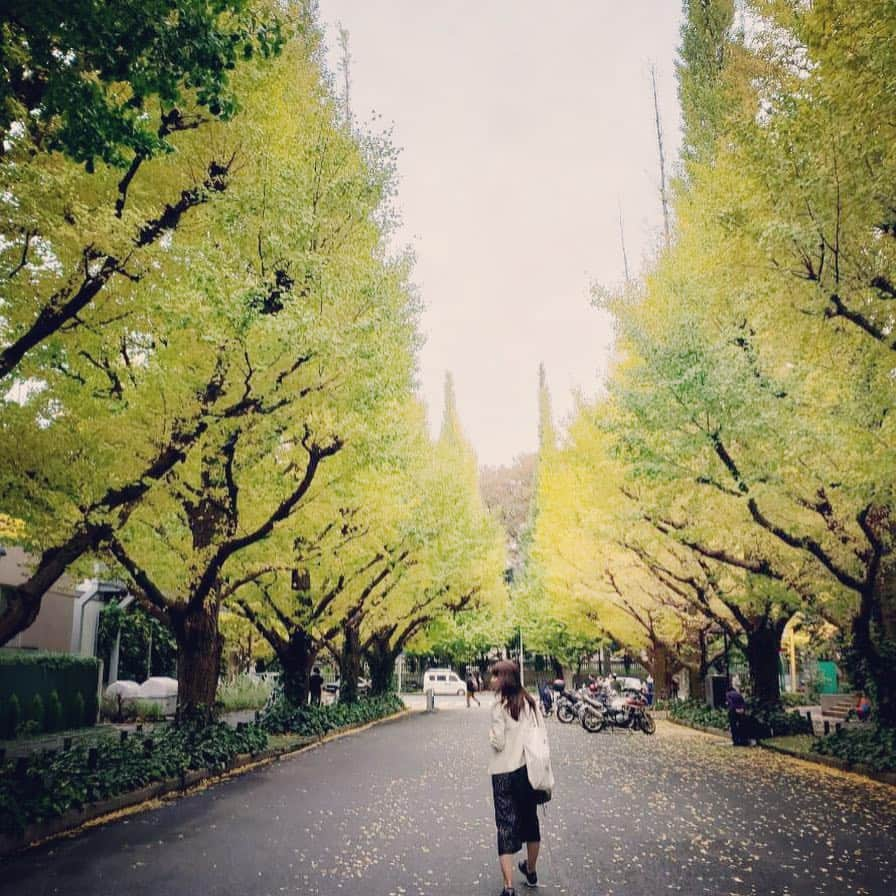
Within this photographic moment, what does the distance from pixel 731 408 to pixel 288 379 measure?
6319mm

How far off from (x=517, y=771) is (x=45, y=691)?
18744 millimetres

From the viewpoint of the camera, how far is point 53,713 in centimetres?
1978

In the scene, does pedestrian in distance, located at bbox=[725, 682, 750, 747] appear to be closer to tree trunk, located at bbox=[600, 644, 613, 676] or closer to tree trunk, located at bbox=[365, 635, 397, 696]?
tree trunk, located at bbox=[365, 635, 397, 696]

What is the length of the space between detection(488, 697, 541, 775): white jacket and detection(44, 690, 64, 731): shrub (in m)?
18.1

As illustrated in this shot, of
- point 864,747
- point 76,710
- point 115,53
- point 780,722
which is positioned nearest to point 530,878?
point 115,53

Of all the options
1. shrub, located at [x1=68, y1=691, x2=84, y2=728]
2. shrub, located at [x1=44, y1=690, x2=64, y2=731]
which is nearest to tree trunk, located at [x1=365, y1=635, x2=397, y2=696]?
shrub, located at [x1=68, y1=691, x2=84, y2=728]

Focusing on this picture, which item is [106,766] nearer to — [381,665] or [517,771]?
[517,771]

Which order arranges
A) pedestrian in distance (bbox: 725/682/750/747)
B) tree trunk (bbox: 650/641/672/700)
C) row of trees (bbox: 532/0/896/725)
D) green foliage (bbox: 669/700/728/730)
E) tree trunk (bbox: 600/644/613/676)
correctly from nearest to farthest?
row of trees (bbox: 532/0/896/725), pedestrian in distance (bbox: 725/682/750/747), green foliage (bbox: 669/700/728/730), tree trunk (bbox: 650/641/672/700), tree trunk (bbox: 600/644/613/676)

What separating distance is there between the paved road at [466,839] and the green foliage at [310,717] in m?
6.48

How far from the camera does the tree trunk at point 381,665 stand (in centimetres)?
3288

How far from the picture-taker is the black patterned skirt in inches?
212

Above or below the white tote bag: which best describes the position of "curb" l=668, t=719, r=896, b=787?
below

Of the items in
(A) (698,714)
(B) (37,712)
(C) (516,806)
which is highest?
(C) (516,806)

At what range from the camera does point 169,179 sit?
9.13 m
